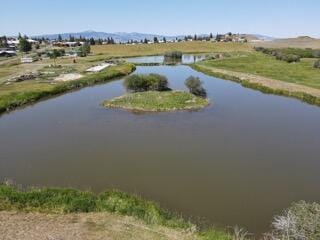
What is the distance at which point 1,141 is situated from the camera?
33938 mm

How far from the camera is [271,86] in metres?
61.2

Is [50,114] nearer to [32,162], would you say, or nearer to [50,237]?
[32,162]

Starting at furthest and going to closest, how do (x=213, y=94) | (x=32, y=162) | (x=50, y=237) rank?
1. (x=213, y=94)
2. (x=32, y=162)
3. (x=50, y=237)

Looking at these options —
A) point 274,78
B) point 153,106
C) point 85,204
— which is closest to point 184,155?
point 85,204

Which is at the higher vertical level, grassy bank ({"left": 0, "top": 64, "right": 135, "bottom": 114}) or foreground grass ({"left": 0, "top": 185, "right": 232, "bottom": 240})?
foreground grass ({"left": 0, "top": 185, "right": 232, "bottom": 240})

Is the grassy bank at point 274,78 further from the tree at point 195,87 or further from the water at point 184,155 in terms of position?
the tree at point 195,87

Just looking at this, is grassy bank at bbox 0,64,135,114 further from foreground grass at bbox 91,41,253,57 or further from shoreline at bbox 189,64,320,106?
foreground grass at bbox 91,41,253,57

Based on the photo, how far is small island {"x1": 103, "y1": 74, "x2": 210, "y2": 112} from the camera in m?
46.9

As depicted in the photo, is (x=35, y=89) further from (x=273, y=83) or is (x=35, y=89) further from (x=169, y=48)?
(x=169, y=48)

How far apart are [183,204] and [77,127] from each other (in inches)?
773

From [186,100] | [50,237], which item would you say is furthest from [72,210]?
[186,100]

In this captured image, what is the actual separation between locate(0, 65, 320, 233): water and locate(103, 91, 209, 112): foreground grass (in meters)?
1.98

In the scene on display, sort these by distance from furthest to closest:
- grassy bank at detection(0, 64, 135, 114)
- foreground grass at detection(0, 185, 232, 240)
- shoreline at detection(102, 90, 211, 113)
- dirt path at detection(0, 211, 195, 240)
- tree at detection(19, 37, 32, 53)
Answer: tree at detection(19, 37, 32, 53) → grassy bank at detection(0, 64, 135, 114) → shoreline at detection(102, 90, 211, 113) → foreground grass at detection(0, 185, 232, 240) → dirt path at detection(0, 211, 195, 240)

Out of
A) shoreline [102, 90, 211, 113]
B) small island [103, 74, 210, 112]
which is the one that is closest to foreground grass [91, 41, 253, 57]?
small island [103, 74, 210, 112]
